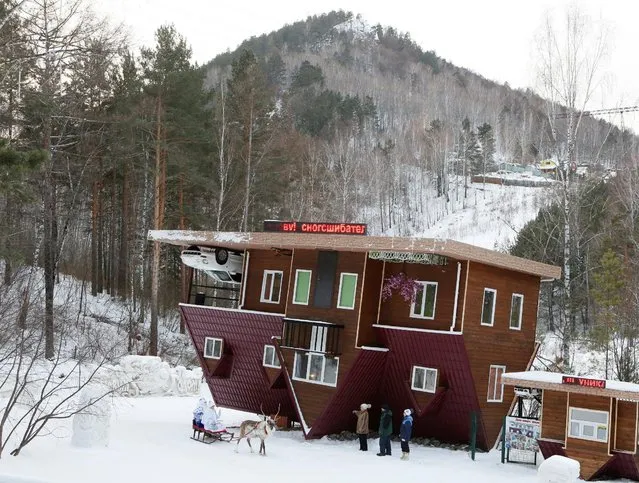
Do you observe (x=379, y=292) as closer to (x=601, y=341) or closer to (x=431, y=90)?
(x=601, y=341)

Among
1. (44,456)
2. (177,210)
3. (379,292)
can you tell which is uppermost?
(177,210)

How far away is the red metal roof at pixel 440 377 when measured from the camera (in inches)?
743

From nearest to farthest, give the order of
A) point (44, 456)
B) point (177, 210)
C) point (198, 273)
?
point (44, 456) < point (177, 210) < point (198, 273)

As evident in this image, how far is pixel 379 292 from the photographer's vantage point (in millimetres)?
19875

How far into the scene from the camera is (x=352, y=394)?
19.9 meters

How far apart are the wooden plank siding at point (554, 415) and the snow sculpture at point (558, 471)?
14.8 ft

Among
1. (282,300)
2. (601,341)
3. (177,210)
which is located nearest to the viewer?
(282,300)

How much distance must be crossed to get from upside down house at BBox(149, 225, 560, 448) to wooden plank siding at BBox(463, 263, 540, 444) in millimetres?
29

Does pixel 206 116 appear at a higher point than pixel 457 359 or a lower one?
higher

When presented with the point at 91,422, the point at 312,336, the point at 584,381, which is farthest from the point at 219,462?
the point at 584,381

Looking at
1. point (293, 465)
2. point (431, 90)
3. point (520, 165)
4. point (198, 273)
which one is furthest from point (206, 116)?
point (431, 90)

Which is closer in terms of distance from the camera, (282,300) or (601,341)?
(282,300)

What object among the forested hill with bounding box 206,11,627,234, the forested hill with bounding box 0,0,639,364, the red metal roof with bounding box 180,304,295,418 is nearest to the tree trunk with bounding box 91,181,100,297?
the forested hill with bounding box 0,0,639,364

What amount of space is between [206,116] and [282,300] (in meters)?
19.0
